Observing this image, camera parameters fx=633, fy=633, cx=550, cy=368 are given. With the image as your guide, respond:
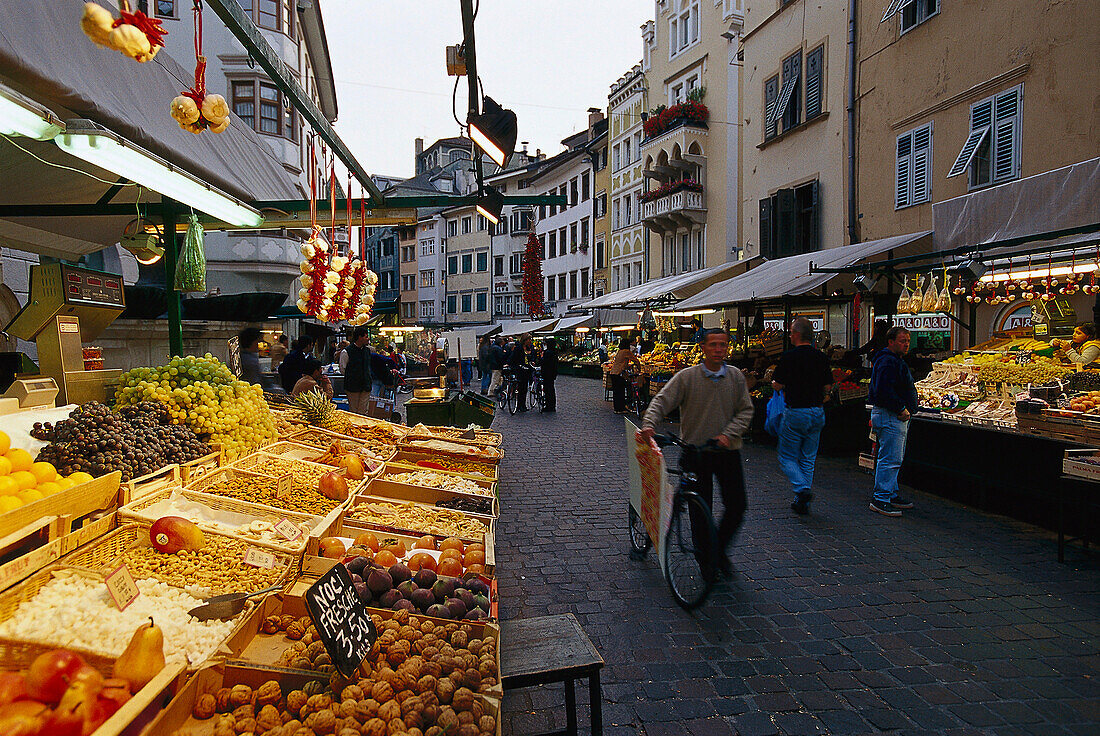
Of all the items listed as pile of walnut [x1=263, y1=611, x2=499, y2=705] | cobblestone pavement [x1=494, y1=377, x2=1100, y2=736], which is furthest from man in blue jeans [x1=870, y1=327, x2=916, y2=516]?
pile of walnut [x1=263, y1=611, x2=499, y2=705]

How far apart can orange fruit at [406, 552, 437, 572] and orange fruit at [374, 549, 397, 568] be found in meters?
0.10

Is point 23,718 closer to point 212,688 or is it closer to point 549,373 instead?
point 212,688

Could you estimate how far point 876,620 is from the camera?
442 cm

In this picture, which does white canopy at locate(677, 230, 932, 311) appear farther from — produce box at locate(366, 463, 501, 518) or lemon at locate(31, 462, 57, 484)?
lemon at locate(31, 462, 57, 484)

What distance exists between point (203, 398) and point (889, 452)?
6.93m

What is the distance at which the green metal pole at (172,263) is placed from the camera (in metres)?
6.36

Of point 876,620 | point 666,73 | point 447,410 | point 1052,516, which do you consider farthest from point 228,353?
point 666,73

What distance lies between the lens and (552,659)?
2803mm

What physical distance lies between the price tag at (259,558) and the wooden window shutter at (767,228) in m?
18.1

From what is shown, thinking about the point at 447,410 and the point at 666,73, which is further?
the point at 666,73

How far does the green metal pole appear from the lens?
6.36m

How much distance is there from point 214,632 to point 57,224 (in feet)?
23.2

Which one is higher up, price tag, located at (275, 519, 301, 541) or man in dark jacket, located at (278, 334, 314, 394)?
man in dark jacket, located at (278, 334, 314, 394)

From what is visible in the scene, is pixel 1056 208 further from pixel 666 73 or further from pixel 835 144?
pixel 666 73
